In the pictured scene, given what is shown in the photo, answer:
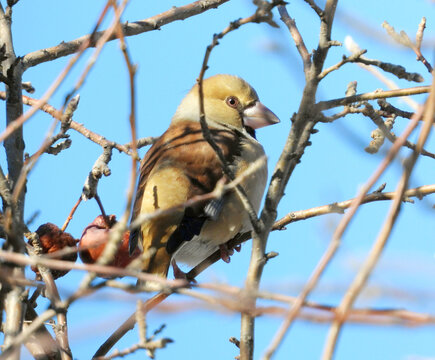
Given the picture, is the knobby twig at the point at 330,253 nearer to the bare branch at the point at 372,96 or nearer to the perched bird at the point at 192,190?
the bare branch at the point at 372,96

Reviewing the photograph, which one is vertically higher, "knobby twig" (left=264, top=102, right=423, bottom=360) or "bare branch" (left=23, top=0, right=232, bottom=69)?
"bare branch" (left=23, top=0, right=232, bottom=69)

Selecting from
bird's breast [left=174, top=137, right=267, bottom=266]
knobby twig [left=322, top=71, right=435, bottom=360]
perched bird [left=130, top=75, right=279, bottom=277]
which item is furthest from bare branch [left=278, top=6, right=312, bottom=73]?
knobby twig [left=322, top=71, right=435, bottom=360]

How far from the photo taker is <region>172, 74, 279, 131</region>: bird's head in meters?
5.16

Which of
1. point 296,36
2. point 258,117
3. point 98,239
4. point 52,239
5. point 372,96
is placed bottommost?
point 372,96

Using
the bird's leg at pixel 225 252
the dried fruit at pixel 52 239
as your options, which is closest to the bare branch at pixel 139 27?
the dried fruit at pixel 52 239

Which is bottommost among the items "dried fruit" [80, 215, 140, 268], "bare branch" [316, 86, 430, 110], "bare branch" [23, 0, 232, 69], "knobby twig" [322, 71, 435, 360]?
"knobby twig" [322, 71, 435, 360]

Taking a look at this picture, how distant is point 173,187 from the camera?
3990 millimetres

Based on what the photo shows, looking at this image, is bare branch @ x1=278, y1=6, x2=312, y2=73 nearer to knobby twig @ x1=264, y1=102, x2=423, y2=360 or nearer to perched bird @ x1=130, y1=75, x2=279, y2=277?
perched bird @ x1=130, y1=75, x2=279, y2=277

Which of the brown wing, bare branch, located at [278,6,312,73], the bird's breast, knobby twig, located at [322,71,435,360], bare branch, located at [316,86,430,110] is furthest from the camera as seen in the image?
the bird's breast

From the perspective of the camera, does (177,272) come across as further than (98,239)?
Yes

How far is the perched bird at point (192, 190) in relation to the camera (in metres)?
3.90

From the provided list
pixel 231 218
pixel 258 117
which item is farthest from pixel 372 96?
pixel 258 117

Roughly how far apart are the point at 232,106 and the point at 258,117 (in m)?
0.21

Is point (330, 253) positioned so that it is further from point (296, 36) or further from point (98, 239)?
point (98, 239)
